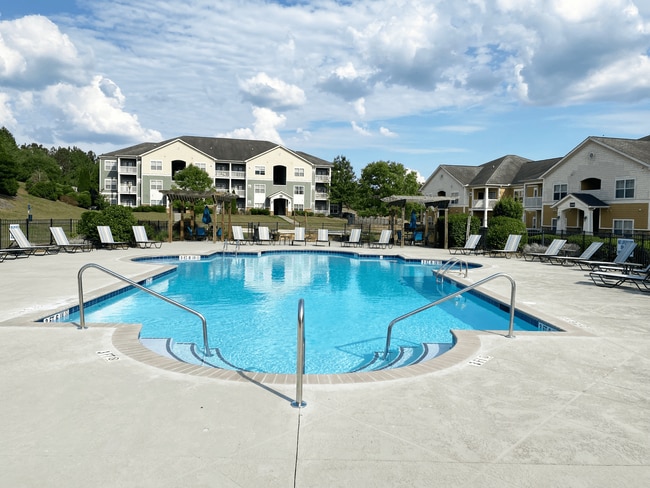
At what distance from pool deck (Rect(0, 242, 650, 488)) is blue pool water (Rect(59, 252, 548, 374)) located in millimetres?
1954

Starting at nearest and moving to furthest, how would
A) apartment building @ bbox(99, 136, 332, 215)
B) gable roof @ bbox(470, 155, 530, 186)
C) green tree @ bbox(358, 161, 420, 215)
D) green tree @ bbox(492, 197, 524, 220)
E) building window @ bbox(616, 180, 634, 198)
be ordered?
building window @ bbox(616, 180, 634, 198), green tree @ bbox(358, 161, 420, 215), green tree @ bbox(492, 197, 524, 220), gable roof @ bbox(470, 155, 530, 186), apartment building @ bbox(99, 136, 332, 215)

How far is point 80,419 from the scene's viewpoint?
3559 mm

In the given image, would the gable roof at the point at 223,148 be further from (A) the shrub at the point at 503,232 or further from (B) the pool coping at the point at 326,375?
(B) the pool coping at the point at 326,375

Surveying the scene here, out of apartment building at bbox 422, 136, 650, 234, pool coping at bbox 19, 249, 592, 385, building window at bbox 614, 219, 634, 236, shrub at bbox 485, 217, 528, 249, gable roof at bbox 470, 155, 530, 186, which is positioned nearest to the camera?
pool coping at bbox 19, 249, 592, 385

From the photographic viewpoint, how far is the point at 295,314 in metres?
9.72

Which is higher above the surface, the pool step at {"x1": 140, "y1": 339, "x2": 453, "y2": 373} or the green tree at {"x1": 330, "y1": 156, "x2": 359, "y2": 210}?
the green tree at {"x1": 330, "y1": 156, "x2": 359, "y2": 210}

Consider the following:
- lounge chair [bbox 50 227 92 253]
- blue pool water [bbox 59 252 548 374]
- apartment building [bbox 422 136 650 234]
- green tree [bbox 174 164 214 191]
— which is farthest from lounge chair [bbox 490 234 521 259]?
green tree [bbox 174 164 214 191]

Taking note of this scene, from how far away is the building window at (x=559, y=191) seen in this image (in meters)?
38.2

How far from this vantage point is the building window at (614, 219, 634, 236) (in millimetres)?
32581

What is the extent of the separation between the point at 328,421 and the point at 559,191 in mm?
40668

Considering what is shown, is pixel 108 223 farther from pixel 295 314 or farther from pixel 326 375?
pixel 326 375

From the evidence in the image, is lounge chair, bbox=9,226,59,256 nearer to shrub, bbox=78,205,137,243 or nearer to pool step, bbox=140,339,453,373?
shrub, bbox=78,205,137,243

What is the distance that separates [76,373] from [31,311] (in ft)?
11.7

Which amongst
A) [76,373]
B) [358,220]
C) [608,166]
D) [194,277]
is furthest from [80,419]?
[358,220]
